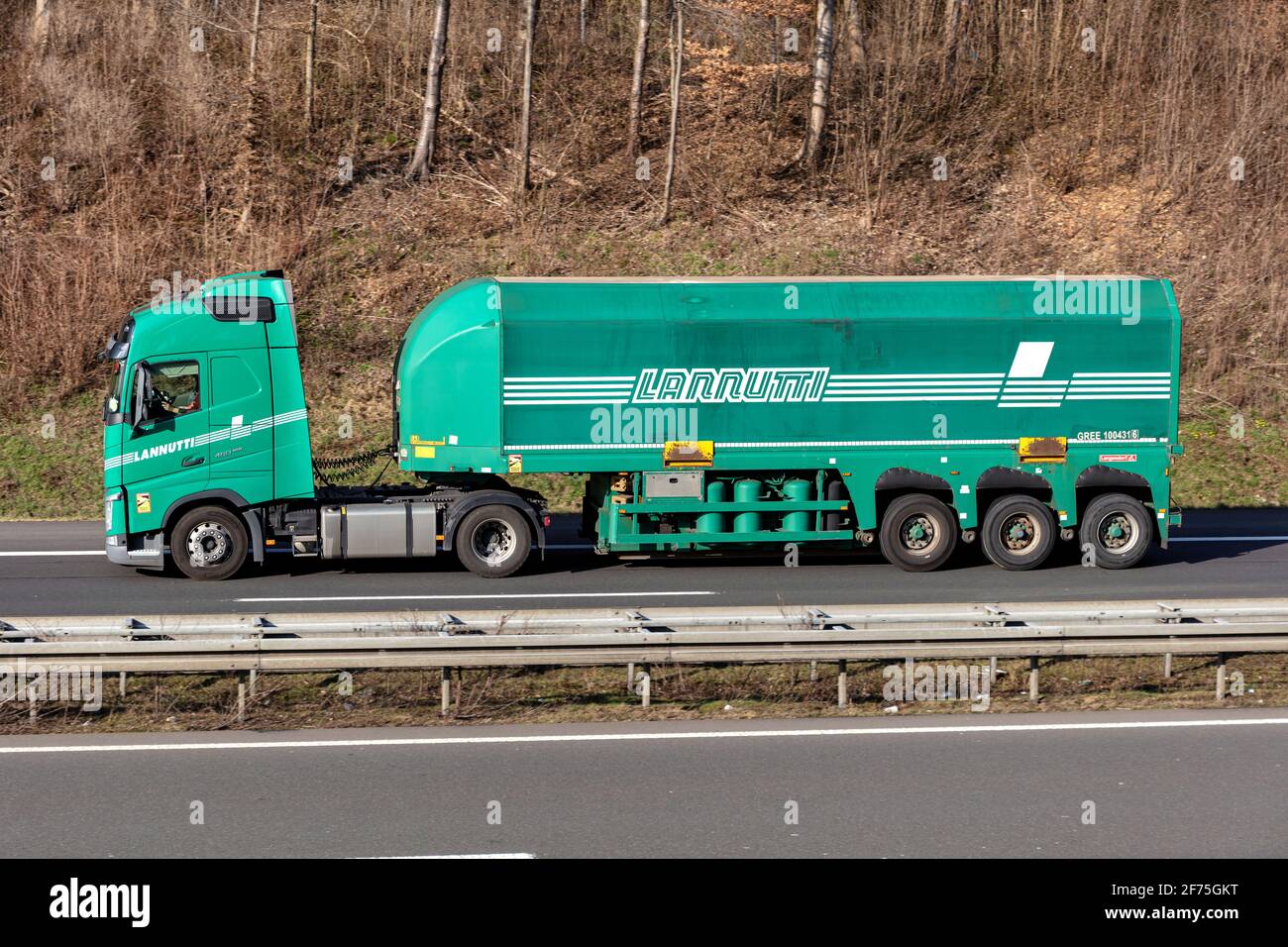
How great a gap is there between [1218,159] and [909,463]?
20720 millimetres

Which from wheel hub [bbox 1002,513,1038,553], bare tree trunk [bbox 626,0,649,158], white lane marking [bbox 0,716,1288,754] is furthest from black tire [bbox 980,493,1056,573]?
bare tree trunk [bbox 626,0,649,158]

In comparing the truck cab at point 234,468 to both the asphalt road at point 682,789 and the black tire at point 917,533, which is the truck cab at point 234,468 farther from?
the asphalt road at point 682,789

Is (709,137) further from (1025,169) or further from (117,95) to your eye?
(117,95)

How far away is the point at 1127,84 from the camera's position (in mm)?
34812

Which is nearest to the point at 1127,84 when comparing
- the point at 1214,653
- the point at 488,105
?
the point at 488,105

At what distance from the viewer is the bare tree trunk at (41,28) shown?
33500mm

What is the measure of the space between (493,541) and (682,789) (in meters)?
8.93

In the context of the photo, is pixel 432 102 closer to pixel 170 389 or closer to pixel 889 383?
pixel 170 389

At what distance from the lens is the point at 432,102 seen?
103 feet

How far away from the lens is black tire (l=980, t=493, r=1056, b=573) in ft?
55.0

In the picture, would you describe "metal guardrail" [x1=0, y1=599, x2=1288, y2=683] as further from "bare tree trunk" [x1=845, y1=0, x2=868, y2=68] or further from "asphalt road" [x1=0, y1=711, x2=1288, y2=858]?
"bare tree trunk" [x1=845, y1=0, x2=868, y2=68]
